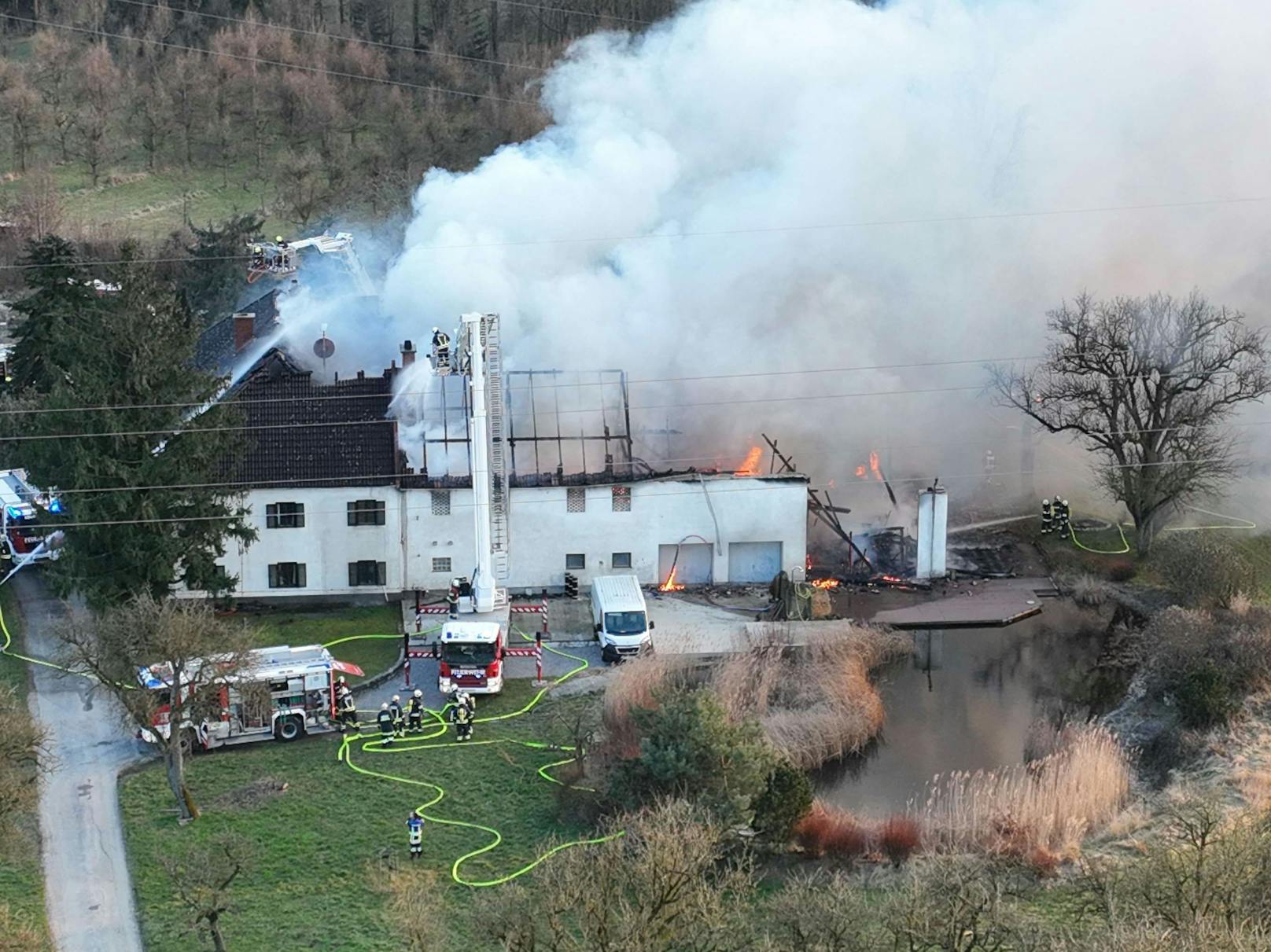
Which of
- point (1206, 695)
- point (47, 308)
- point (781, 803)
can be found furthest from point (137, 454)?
point (1206, 695)

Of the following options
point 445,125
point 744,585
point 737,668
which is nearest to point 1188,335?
point 744,585

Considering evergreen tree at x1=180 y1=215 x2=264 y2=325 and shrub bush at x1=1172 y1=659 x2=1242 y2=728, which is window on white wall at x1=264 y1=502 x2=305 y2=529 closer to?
shrub bush at x1=1172 y1=659 x2=1242 y2=728

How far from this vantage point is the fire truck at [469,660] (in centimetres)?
2872

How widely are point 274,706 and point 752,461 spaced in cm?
1417

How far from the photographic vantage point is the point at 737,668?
28.8 metres

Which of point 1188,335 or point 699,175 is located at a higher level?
point 699,175

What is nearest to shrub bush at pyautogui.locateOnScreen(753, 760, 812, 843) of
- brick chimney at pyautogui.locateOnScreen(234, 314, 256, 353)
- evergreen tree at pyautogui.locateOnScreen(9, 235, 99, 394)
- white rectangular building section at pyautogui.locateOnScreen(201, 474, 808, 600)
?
white rectangular building section at pyautogui.locateOnScreen(201, 474, 808, 600)

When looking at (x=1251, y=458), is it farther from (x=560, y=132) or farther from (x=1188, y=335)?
(x=560, y=132)

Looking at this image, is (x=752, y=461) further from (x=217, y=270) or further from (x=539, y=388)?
(x=217, y=270)

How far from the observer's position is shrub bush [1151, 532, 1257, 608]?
32688mm

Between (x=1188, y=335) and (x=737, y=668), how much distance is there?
15012mm

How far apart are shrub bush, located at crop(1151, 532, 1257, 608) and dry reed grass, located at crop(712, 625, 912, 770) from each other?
692cm

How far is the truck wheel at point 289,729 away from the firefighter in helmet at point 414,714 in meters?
1.82

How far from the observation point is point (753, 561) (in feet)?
114
